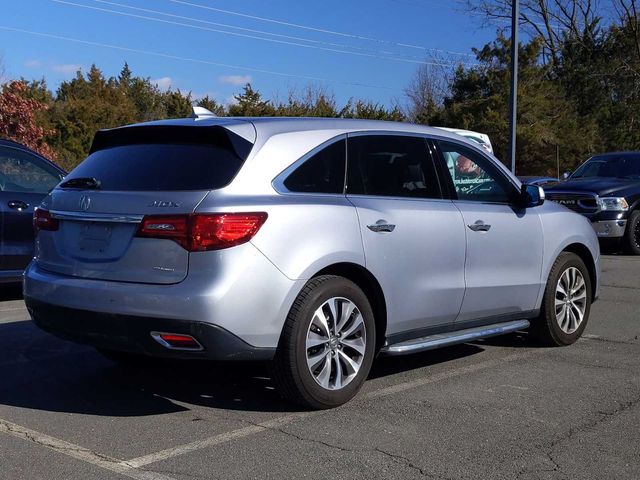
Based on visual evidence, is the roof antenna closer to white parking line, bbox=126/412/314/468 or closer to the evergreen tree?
white parking line, bbox=126/412/314/468

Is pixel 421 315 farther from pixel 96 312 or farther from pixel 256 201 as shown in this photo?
pixel 96 312

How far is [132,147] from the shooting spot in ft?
17.4

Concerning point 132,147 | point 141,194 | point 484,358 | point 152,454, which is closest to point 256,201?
point 141,194

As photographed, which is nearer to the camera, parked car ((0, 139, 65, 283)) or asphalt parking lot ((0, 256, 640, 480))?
asphalt parking lot ((0, 256, 640, 480))

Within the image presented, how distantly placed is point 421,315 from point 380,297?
437mm

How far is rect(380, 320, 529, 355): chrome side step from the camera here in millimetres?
5469

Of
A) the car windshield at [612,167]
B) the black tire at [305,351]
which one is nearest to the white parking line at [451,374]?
the black tire at [305,351]

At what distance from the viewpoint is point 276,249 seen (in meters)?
4.68

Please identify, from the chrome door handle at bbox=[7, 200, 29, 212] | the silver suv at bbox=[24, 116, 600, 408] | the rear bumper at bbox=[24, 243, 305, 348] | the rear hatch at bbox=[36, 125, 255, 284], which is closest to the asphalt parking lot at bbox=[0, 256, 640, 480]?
the silver suv at bbox=[24, 116, 600, 408]

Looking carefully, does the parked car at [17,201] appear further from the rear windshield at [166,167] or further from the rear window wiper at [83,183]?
the rear windshield at [166,167]

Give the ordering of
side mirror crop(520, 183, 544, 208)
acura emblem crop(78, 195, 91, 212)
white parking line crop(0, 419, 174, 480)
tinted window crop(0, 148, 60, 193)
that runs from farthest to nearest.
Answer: tinted window crop(0, 148, 60, 193) → side mirror crop(520, 183, 544, 208) → acura emblem crop(78, 195, 91, 212) → white parking line crop(0, 419, 174, 480)

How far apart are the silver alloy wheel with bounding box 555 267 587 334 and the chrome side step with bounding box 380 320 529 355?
0.54m

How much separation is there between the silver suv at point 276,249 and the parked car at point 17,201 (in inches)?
141

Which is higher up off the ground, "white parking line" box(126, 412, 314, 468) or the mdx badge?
the mdx badge
